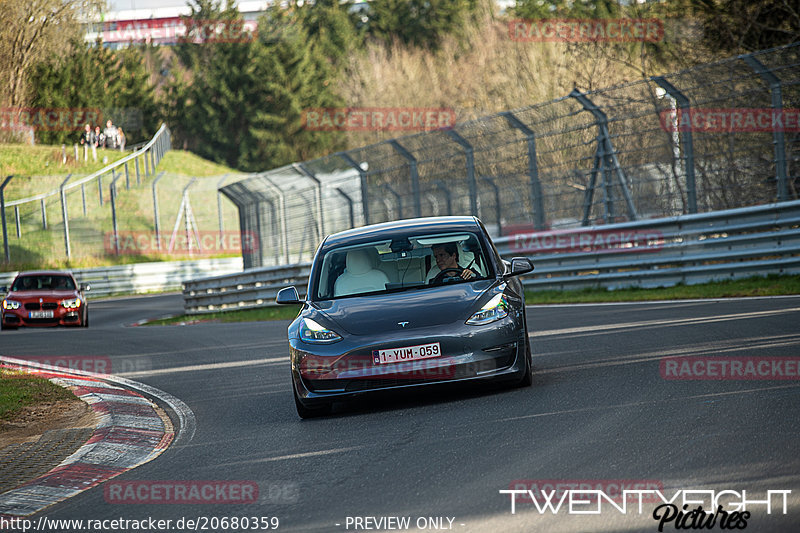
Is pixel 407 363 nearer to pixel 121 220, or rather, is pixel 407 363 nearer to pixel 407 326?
pixel 407 326

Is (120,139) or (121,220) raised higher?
(120,139)

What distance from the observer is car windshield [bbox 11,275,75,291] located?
23156 millimetres

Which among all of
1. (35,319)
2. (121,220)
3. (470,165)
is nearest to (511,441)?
(470,165)

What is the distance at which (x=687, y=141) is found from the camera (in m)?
16.9

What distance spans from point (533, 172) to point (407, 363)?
39.5 feet

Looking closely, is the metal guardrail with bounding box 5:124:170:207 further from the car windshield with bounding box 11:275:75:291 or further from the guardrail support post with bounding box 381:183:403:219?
the guardrail support post with bounding box 381:183:403:219

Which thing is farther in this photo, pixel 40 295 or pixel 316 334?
pixel 40 295

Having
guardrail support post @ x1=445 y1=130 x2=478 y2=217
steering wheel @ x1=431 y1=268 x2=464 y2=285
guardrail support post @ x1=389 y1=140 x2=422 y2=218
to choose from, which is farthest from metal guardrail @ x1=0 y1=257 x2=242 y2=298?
steering wheel @ x1=431 y1=268 x2=464 y2=285

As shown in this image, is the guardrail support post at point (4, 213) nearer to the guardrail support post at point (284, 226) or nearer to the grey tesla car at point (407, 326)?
the guardrail support post at point (284, 226)

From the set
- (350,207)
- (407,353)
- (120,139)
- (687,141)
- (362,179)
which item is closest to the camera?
(407,353)

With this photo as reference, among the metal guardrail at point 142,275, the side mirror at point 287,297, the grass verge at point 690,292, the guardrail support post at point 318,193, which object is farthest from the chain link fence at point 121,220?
the side mirror at point 287,297

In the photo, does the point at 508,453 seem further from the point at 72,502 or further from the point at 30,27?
the point at 30,27

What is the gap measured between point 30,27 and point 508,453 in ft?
182

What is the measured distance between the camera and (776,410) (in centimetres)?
652
